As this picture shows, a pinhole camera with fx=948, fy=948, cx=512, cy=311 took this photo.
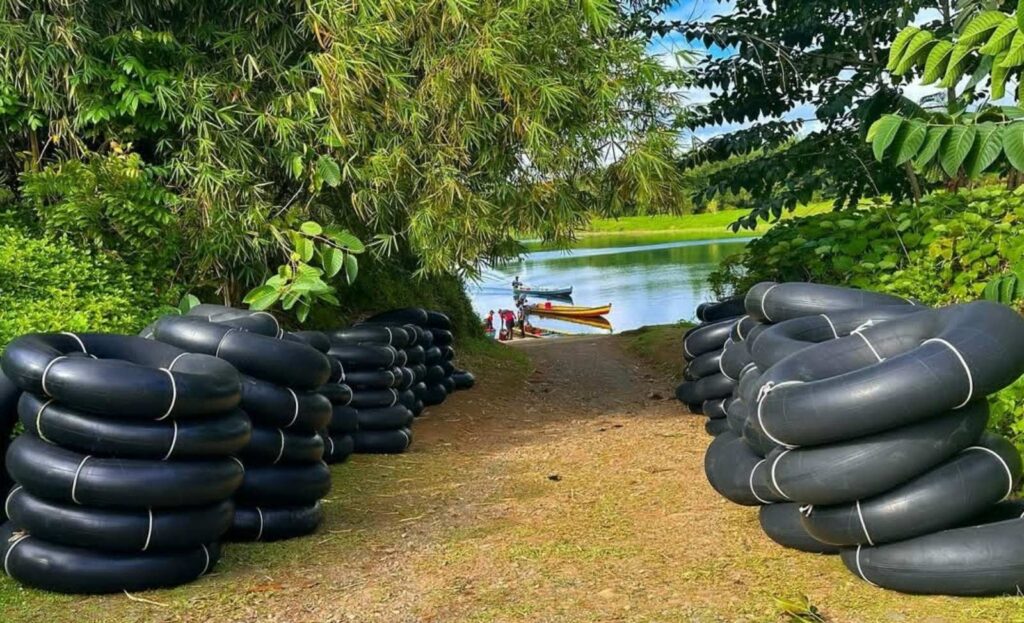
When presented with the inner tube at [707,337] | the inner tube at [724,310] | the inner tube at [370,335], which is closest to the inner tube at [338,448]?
the inner tube at [370,335]

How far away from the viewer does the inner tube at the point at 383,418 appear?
8.64 m

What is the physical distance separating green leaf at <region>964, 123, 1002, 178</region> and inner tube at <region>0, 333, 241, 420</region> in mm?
4043

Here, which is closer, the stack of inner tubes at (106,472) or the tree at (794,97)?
the stack of inner tubes at (106,472)

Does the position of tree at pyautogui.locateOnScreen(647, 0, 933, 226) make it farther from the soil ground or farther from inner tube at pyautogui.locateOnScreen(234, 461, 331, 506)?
inner tube at pyautogui.locateOnScreen(234, 461, 331, 506)

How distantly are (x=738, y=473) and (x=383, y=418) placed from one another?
3859mm

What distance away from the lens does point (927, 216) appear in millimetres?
9078

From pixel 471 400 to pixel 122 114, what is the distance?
546 centimetres

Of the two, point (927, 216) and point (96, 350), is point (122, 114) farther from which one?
point (927, 216)

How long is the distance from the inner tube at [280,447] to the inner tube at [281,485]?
0.14 feet

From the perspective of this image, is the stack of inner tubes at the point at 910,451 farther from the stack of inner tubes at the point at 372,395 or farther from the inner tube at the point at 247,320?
the stack of inner tubes at the point at 372,395

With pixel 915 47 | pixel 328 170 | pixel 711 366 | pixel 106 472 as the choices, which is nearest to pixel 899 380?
pixel 915 47

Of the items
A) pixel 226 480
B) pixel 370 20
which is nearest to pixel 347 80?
pixel 370 20

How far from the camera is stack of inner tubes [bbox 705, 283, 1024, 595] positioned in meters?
4.32

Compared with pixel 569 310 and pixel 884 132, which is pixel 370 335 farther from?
pixel 569 310
